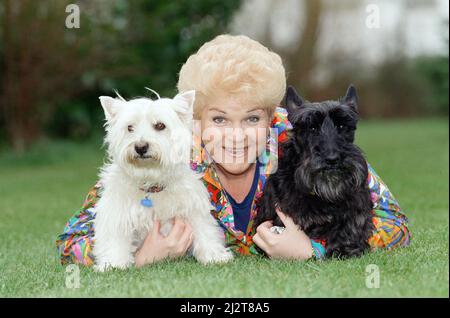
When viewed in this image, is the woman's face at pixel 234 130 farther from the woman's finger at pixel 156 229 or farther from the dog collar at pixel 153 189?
the woman's finger at pixel 156 229

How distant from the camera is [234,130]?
4.65 metres

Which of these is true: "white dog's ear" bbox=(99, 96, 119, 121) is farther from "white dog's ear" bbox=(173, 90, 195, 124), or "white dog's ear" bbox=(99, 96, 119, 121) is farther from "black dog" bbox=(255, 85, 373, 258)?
"black dog" bbox=(255, 85, 373, 258)

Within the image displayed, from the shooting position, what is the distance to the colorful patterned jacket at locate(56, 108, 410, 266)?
4.72 m

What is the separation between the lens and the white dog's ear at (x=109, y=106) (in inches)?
170

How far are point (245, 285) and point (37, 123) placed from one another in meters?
15.0

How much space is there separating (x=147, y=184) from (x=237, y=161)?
2.40ft

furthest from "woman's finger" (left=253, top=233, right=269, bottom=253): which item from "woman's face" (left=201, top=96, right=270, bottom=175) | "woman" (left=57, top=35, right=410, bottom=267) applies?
"woman's face" (left=201, top=96, right=270, bottom=175)

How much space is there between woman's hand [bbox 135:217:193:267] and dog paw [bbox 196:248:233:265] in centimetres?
14

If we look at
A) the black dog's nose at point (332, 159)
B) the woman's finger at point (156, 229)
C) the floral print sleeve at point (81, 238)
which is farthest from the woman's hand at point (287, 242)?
the floral print sleeve at point (81, 238)

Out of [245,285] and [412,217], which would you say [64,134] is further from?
[245,285]

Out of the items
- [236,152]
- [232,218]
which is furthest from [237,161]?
[232,218]

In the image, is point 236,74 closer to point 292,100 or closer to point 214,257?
point 292,100

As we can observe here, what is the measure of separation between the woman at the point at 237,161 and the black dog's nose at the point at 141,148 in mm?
630

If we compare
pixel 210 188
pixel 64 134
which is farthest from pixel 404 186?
pixel 64 134
